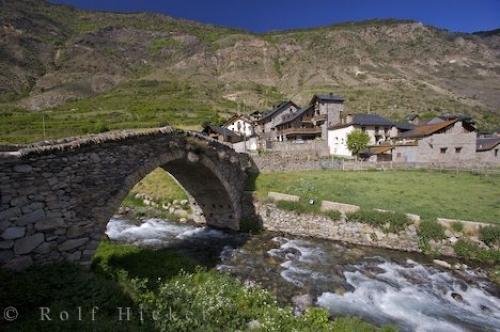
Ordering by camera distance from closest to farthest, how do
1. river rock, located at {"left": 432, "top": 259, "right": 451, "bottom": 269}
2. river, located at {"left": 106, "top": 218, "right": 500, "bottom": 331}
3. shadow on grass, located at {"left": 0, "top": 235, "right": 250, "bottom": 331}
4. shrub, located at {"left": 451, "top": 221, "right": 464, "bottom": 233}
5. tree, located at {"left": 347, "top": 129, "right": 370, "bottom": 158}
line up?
shadow on grass, located at {"left": 0, "top": 235, "right": 250, "bottom": 331}
river, located at {"left": 106, "top": 218, "right": 500, "bottom": 331}
river rock, located at {"left": 432, "top": 259, "right": 451, "bottom": 269}
shrub, located at {"left": 451, "top": 221, "right": 464, "bottom": 233}
tree, located at {"left": 347, "top": 129, "right": 370, "bottom": 158}

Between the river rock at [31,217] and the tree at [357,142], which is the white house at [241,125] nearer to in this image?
the tree at [357,142]

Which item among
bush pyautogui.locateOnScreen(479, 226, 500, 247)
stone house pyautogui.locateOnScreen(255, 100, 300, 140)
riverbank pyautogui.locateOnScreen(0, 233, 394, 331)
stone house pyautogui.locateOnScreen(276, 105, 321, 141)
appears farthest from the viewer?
stone house pyautogui.locateOnScreen(255, 100, 300, 140)

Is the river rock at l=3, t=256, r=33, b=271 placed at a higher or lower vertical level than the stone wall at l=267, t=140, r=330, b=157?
lower

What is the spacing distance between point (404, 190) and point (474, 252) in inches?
310

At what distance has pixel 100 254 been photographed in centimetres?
1402

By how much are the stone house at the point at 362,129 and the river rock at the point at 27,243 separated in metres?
46.2

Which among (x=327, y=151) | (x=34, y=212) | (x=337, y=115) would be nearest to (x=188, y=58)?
(x=337, y=115)

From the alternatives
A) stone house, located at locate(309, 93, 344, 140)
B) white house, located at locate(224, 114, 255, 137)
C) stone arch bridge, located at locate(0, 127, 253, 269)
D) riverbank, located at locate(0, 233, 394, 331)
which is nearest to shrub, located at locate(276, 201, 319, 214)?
stone arch bridge, located at locate(0, 127, 253, 269)

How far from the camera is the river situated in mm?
13011

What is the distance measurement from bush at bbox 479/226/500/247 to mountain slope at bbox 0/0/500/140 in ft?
191

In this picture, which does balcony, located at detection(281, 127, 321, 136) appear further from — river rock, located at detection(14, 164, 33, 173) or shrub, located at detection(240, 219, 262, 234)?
river rock, located at detection(14, 164, 33, 173)

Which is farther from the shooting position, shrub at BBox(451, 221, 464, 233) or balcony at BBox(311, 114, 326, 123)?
balcony at BBox(311, 114, 326, 123)

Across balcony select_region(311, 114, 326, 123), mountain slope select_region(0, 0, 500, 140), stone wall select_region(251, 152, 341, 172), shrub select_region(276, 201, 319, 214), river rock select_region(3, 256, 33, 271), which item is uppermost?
mountain slope select_region(0, 0, 500, 140)

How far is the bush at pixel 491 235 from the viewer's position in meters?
18.1
